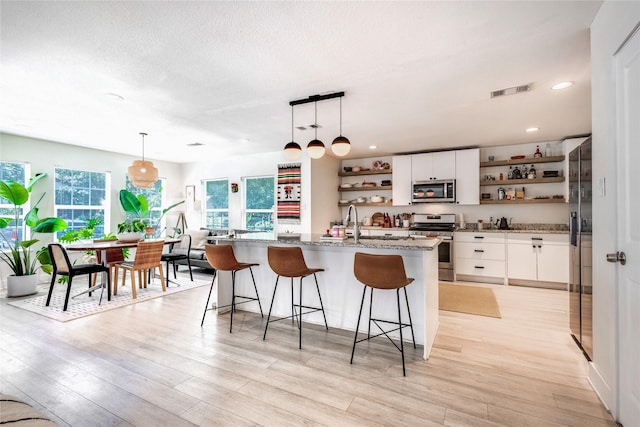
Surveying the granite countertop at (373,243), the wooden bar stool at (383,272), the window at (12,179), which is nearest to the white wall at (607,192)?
the granite countertop at (373,243)

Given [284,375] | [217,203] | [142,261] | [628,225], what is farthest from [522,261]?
[217,203]

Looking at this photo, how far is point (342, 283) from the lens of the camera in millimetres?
3131

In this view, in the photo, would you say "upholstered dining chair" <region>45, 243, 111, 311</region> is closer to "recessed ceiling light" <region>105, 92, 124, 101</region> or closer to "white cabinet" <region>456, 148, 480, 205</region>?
"recessed ceiling light" <region>105, 92, 124, 101</region>

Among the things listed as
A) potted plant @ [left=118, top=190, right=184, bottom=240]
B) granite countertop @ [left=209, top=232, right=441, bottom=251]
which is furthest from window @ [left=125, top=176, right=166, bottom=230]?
granite countertop @ [left=209, top=232, right=441, bottom=251]

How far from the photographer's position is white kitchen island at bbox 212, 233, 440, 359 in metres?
2.72

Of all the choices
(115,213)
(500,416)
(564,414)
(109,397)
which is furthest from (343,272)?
(115,213)

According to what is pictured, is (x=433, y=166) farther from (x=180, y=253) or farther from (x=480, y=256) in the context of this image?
(x=180, y=253)

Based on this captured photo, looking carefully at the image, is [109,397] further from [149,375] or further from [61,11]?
[61,11]

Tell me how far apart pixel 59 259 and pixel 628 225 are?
18.5 feet

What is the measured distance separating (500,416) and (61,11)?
374 cm

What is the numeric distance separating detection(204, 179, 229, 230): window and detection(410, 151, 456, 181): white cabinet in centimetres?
426

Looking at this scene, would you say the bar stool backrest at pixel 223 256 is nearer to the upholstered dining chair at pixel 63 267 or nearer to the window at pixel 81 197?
the upholstered dining chair at pixel 63 267

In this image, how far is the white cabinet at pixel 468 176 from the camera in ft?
18.0

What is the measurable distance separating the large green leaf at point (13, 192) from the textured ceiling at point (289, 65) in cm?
87
